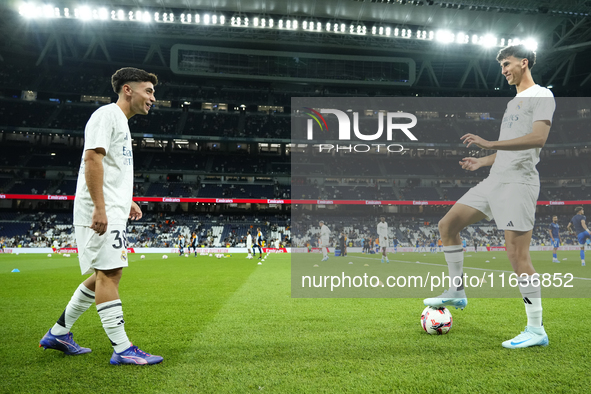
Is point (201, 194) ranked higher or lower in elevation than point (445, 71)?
lower

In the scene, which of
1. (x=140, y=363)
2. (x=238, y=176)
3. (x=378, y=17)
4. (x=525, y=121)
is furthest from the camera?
(x=238, y=176)

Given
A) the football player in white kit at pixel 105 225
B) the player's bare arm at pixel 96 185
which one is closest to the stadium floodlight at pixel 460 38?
the football player in white kit at pixel 105 225

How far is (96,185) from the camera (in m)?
3.14

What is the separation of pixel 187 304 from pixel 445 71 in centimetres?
4761

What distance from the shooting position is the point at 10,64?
143 feet

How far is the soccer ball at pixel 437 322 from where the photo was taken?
13.9 feet

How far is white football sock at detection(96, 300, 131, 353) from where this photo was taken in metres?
3.23

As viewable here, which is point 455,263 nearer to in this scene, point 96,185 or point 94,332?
point 96,185

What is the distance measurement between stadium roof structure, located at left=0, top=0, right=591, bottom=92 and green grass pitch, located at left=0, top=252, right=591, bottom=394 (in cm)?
3018

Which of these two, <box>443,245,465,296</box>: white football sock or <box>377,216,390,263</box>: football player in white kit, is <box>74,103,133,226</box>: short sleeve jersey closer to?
<box>443,245,465,296</box>: white football sock

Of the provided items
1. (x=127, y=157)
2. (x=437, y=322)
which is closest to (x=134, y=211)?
(x=127, y=157)

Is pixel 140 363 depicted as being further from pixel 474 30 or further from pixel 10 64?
pixel 10 64

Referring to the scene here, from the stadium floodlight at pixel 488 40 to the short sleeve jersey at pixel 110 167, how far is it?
127ft

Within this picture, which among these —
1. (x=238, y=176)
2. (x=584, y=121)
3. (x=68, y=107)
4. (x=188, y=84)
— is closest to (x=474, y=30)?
(x=584, y=121)
